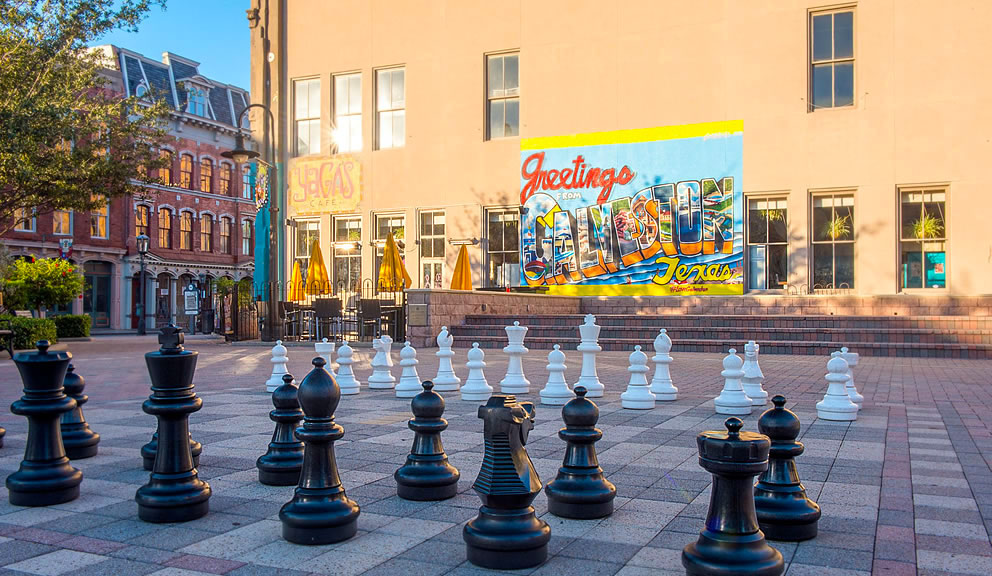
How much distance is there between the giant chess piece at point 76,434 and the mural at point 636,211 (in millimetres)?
17699

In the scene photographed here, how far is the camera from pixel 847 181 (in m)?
20.2

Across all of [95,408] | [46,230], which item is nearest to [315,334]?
[95,408]

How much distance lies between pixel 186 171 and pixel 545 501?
45538mm

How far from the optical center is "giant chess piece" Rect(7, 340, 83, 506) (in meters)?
4.00

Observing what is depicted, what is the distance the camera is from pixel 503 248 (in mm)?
23516

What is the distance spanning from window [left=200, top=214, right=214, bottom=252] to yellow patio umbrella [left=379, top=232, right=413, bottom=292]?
95.7 ft

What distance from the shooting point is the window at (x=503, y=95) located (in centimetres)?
2389

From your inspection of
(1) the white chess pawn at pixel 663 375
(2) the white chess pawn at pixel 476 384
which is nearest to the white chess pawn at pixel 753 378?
(1) the white chess pawn at pixel 663 375

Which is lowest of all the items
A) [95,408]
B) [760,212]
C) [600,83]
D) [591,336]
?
[95,408]

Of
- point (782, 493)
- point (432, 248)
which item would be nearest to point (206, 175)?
point (432, 248)

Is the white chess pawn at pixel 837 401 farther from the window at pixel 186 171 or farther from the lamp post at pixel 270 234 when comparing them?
the window at pixel 186 171

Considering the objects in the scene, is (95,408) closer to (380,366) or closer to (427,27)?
(380,366)

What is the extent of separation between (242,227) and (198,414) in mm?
44496

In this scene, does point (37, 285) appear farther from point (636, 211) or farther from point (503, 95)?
point (636, 211)
